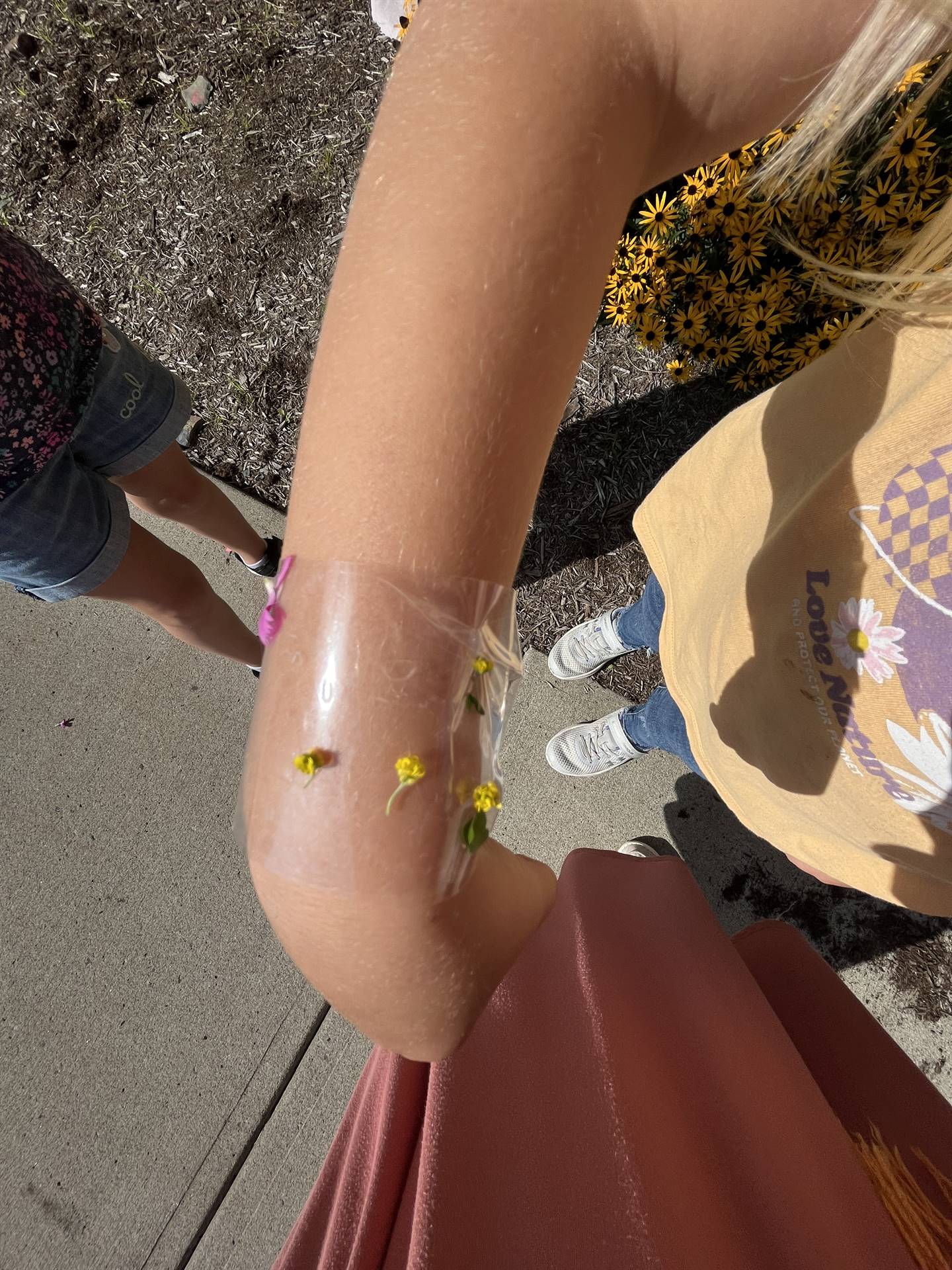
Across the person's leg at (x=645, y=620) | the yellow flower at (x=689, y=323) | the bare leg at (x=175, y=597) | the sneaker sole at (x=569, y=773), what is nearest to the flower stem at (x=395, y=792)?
the person's leg at (x=645, y=620)

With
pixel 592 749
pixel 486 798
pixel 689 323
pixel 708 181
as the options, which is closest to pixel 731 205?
pixel 708 181

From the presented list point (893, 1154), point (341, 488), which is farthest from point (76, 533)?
point (893, 1154)

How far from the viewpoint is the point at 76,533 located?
132 centimetres

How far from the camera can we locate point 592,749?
6.25 feet

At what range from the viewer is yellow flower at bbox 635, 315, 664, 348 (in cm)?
193

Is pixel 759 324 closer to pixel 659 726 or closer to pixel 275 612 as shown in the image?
A: pixel 659 726

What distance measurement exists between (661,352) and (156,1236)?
2.92m

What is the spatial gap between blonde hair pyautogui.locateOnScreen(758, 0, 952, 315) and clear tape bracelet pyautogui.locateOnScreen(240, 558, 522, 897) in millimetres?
481

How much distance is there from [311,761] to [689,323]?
190cm

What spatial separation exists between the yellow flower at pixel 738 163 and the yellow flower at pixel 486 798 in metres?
1.77

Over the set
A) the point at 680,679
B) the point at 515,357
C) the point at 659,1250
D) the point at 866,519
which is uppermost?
the point at 515,357

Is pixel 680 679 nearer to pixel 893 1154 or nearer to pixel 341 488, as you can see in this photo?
pixel 893 1154

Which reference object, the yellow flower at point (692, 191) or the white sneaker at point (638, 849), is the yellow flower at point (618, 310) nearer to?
the yellow flower at point (692, 191)

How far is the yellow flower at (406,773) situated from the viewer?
1.57 feet
